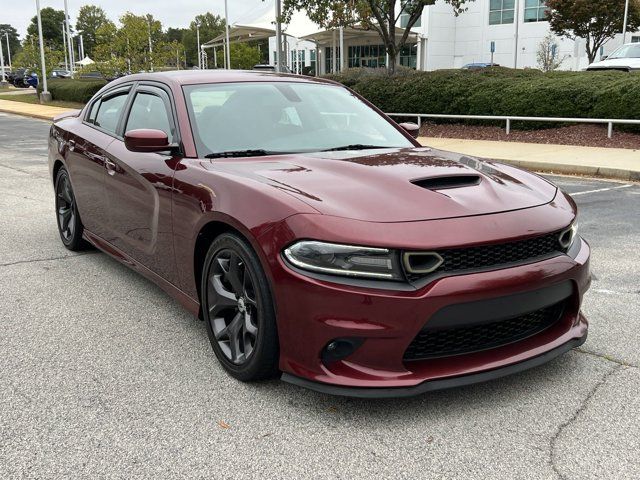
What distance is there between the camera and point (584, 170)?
11.2 metres

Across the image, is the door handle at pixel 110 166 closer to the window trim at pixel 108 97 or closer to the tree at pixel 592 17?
the window trim at pixel 108 97

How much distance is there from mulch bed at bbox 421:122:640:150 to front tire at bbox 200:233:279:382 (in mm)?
12318

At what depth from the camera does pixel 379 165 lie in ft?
11.4

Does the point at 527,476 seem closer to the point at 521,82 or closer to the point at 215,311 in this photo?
the point at 215,311

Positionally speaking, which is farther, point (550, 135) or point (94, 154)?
point (550, 135)

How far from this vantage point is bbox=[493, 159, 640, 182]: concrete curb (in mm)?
10625

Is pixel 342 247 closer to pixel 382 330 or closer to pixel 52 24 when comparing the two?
pixel 382 330

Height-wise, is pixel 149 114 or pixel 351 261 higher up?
pixel 149 114

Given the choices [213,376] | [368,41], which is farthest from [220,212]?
[368,41]

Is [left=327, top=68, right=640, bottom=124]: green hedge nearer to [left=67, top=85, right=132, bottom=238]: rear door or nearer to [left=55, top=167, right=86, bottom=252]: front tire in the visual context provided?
[left=67, top=85, right=132, bottom=238]: rear door

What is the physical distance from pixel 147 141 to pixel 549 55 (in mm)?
44857

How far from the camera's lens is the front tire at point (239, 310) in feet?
9.68

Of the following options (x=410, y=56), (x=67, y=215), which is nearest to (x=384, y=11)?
(x=67, y=215)

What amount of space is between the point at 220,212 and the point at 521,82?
14.8m
